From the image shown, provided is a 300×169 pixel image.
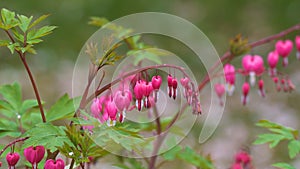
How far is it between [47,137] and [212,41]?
18.3 ft

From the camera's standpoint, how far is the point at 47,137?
1.47 metres

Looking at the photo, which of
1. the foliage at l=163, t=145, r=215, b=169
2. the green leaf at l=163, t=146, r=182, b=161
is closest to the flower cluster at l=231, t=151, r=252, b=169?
the foliage at l=163, t=145, r=215, b=169

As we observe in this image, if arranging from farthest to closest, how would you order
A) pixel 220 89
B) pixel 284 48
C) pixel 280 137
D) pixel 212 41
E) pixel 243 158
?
pixel 212 41, pixel 284 48, pixel 220 89, pixel 243 158, pixel 280 137

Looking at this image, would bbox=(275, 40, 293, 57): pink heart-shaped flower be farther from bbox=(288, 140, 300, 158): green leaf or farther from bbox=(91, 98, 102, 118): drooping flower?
bbox=(91, 98, 102, 118): drooping flower

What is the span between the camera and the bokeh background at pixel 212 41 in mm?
Result: 5738

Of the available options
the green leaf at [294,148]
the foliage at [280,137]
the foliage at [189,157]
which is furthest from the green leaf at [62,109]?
the green leaf at [294,148]

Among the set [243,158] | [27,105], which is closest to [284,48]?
[243,158]

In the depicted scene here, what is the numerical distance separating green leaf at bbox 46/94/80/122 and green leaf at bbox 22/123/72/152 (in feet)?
0.93

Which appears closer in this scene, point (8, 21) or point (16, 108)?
point (8, 21)

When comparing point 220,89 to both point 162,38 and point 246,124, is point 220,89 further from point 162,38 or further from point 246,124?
point 162,38

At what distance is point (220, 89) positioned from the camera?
2.44 metres

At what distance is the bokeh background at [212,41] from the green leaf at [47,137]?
12.3ft

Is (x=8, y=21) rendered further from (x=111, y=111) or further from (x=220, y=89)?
(x=220, y=89)

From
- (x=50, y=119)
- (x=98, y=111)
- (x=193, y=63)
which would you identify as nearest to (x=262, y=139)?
(x=98, y=111)
